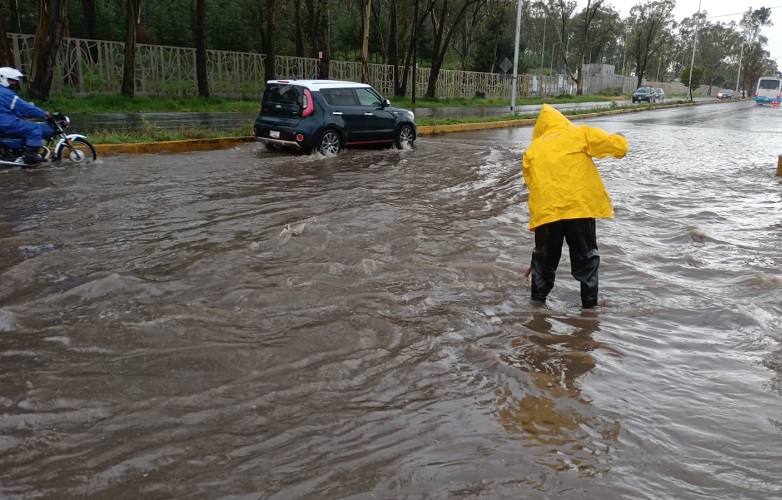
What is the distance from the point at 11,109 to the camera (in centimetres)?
991

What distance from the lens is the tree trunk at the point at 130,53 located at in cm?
2291

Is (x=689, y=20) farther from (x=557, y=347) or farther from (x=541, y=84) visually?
(x=557, y=347)

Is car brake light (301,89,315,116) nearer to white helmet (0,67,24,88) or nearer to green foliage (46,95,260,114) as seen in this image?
white helmet (0,67,24,88)

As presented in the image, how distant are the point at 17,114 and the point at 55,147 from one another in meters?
0.92

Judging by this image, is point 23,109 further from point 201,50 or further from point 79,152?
point 201,50

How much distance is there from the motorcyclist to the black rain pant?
27.8 feet

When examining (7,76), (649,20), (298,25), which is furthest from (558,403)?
(649,20)

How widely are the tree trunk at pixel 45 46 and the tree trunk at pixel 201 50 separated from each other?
18.5 feet

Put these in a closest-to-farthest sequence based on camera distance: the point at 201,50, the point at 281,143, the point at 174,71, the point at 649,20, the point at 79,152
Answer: the point at 79,152 → the point at 281,143 → the point at 201,50 → the point at 174,71 → the point at 649,20

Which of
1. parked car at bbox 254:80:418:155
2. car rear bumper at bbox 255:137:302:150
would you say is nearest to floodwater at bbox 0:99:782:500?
car rear bumper at bbox 255:137:302:150

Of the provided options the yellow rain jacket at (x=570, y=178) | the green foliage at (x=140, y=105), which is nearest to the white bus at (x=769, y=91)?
the green foliage at (x=140, y=105)

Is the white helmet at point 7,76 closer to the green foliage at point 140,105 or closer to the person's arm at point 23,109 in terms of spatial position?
the person's arm at point 23,109

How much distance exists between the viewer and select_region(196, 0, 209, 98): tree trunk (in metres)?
25.4

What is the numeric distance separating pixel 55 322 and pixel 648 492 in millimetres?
3912
